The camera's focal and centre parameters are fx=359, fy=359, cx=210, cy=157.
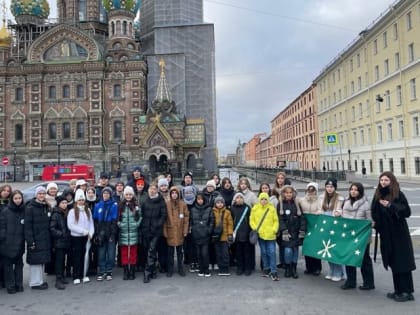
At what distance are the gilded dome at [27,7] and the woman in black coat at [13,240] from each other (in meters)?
50.7

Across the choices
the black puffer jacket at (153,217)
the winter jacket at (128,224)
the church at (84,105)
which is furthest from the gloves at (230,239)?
the church at (84,105)

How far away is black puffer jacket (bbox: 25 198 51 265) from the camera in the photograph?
6.12 m

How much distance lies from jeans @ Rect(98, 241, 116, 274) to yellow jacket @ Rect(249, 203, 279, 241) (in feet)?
8.74

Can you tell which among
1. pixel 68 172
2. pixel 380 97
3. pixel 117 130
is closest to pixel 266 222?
→ pixel 68 172

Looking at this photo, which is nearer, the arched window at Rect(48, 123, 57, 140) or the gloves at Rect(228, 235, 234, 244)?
the gloves at Rect(228, 235, 234, 244)

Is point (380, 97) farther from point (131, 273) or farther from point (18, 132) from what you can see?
point (18, 132)

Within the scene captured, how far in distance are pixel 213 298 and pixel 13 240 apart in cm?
349

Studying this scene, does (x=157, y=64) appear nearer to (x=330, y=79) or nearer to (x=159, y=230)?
(x=330, y=79)

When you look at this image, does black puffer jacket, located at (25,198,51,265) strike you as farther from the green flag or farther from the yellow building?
the yellow building

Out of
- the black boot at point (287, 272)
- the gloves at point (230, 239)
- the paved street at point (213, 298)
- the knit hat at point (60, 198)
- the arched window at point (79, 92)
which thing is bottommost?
the paved street at point (213, 298)

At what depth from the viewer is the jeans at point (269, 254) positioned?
21.4ft

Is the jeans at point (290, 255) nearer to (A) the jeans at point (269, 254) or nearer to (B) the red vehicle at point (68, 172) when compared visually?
(A) the jeans at point (269, 254)

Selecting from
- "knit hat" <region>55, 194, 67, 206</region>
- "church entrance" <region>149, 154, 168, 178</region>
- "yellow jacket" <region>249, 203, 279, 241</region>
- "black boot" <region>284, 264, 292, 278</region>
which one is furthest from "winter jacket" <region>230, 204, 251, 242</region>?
"church entrance" <region>149, 154, 168, 178</region>

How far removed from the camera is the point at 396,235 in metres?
5.32
